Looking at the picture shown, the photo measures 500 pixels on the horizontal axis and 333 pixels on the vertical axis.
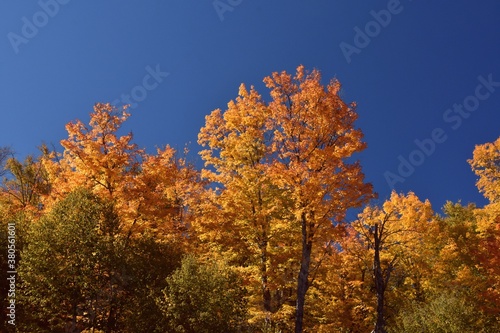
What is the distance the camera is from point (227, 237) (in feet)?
70.3

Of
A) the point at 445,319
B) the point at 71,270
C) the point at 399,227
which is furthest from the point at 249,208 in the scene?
the point at 399,227

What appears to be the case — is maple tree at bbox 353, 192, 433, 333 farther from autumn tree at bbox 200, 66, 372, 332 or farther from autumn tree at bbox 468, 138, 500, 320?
autumn tree at bbox 200, 66, 372, 332

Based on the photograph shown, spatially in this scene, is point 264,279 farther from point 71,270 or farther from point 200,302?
point 71,270

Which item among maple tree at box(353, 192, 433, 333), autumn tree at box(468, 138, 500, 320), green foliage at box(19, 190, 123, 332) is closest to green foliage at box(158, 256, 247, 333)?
green foliage at box(19, 190, 123, 332)

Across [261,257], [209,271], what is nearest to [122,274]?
[209,271]

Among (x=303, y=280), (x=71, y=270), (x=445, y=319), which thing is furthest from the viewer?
(x=445, y=319)

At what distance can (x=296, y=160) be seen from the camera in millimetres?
19203

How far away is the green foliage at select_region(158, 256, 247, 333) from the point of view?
15.8 metres

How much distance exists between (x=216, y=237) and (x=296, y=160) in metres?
6.32

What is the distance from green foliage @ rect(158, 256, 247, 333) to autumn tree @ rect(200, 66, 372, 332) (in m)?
3.63

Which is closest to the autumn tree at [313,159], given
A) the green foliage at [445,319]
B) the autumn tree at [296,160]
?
the autumn tree at [296,160]

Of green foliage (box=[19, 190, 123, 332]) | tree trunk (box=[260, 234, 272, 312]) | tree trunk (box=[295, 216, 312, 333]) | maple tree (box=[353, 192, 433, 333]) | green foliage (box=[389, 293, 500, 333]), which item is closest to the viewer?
green foliage (box=[19, 190, 123, 332])

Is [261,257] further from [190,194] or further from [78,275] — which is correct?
[78,275]

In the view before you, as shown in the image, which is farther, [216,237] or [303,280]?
[216,237]
